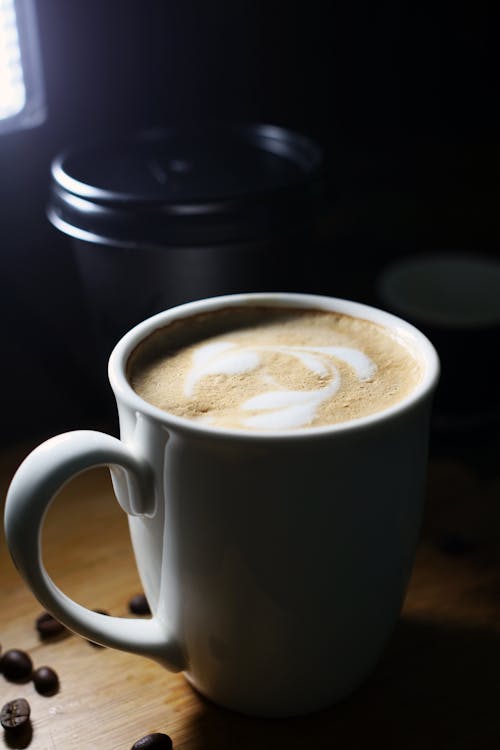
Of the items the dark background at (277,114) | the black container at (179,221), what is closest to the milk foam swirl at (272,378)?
the black container at (179,221)

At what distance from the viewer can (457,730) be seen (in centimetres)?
60

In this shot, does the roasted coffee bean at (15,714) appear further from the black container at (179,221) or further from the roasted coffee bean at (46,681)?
the black container at (179,221)

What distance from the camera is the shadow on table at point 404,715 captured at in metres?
0.60

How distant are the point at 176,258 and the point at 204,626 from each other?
0.32 meters

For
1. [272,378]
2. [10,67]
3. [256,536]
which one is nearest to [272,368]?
[272,378]

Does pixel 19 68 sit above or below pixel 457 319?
above

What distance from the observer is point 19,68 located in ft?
2.86

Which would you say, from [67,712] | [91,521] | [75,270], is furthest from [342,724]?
[75,270]

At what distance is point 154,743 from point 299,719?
0.10 metres

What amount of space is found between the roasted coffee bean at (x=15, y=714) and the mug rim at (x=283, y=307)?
0.23 metres

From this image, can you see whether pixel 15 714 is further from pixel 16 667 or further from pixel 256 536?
pixel 256 536

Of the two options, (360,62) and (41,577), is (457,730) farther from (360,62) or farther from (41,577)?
(360,62)

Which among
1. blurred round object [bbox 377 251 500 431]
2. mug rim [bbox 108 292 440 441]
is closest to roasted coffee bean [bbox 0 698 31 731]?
mug rim [bbox 108 292 440 441]

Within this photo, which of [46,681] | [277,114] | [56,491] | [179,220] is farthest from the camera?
[277,114]
